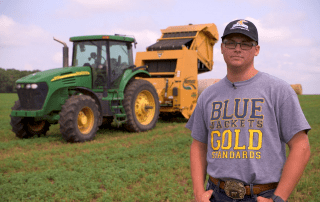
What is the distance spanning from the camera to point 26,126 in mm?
8602

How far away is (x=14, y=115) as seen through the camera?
805 cm

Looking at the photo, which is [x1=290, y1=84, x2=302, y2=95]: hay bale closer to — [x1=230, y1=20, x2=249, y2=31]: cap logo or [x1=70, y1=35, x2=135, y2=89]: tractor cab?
[x1=70, y1=35, x2=135, y2=89]: tractor cab

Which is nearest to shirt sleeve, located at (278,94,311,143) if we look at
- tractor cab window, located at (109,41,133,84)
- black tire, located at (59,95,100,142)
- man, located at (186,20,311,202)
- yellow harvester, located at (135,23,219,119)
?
man, located at (186,20,311,202)

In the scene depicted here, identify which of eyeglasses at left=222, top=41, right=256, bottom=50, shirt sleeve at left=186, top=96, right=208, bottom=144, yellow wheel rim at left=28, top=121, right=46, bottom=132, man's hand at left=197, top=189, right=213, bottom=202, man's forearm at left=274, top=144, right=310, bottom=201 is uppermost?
eyeglasses at left=222, top=41, right=256, bottom=50

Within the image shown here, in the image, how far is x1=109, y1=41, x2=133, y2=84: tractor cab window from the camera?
9.08 meters

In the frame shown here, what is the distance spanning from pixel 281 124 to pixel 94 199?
3.11 m

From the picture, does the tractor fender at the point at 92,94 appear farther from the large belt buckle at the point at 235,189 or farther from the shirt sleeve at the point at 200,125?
the large belt buckle at the point at 235,189

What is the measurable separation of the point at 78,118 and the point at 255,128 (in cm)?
666

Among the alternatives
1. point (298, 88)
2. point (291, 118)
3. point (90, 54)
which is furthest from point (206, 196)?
point (298, 88)

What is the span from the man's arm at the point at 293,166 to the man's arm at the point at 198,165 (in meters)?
0.47

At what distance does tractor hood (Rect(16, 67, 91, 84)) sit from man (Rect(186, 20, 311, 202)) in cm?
677

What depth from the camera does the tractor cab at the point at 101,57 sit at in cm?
893

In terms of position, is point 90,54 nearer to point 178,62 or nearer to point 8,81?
point 178,62

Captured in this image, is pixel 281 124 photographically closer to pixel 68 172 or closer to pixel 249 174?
pixel 249 174
